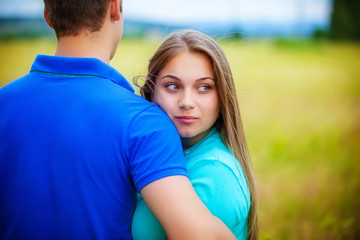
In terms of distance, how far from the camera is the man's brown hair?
4.55 feet

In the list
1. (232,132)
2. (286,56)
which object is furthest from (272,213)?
(286,56)

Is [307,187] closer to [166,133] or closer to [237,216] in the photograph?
[237,216]

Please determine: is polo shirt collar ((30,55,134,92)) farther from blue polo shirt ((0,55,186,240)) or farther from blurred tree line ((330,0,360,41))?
blurred tree line ((330,0,360,41))

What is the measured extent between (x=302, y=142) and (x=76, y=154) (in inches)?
229

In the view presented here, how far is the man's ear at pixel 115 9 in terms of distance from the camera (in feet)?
4.81

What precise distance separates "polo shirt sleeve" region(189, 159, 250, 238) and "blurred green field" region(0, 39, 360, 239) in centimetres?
78

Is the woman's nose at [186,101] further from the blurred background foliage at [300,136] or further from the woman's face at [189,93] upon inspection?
the blurred background foliage at [300,136]

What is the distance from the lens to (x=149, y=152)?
1259 millimetres

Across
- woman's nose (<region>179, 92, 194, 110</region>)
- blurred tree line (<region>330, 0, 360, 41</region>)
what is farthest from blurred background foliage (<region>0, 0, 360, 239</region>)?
blurred tree line (<region>330, 0, 360, 41</region>)

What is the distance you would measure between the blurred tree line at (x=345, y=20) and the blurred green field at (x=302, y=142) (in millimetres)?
12130

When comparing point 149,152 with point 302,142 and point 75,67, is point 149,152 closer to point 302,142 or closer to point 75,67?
point 75,67

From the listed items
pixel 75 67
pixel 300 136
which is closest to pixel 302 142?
pixel 300 136

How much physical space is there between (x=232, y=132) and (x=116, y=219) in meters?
0.91

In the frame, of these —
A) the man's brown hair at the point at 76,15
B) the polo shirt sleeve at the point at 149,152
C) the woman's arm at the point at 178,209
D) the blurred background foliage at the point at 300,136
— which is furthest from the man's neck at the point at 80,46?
the woman's arm at the point at 178,209
